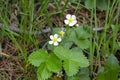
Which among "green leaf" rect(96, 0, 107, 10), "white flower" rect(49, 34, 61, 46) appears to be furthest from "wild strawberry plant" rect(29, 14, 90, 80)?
"green leaf" rect(96, 0, 107, 10)

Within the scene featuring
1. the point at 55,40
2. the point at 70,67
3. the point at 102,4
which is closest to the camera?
the point at 70,67

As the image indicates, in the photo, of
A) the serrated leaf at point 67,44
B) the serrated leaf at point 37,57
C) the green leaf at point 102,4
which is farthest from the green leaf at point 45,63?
the green leaf at point 102,4

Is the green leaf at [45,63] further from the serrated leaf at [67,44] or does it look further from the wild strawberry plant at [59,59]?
the serrated leaf at [67,44]

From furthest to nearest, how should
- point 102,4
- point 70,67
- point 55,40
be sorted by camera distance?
point 102,4 → point 55,40 → point 70,67

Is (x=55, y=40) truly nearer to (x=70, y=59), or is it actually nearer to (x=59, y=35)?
(x=59, y=35)

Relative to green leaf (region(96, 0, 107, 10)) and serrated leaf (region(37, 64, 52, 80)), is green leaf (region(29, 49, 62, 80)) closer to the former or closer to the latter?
serrated leaf (region(37, 64, 52, 80))

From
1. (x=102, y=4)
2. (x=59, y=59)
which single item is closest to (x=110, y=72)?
(x=59, y=59)
